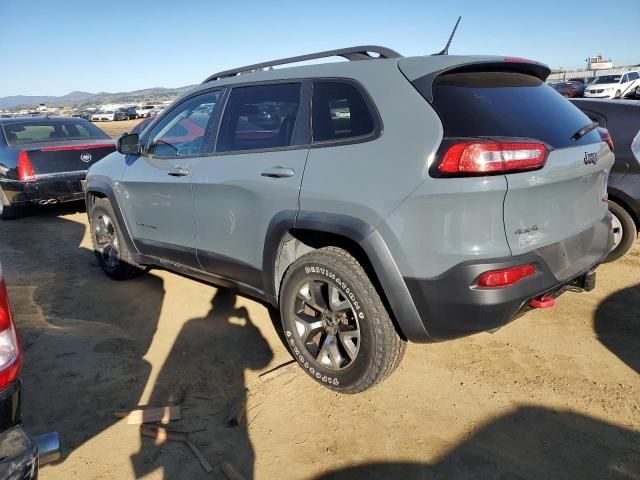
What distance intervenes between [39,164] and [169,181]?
14.6 ft

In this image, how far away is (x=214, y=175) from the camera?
330 cm

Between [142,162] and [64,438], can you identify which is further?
[142,162]

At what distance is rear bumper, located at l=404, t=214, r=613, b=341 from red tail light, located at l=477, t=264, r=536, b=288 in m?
0.02

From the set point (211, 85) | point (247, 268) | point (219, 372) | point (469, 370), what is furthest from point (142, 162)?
point (469, 370)

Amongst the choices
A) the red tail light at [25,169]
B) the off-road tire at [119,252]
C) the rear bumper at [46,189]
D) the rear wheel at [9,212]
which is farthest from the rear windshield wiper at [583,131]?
the rear wheel at [9,212]

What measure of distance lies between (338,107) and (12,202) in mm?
6394

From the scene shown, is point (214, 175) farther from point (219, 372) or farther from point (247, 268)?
point (219, 372)

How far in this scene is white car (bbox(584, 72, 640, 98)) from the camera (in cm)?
2653

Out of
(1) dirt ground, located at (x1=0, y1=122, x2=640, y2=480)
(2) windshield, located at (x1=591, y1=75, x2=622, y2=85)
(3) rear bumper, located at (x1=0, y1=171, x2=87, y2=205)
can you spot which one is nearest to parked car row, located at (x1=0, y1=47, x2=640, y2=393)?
(1) dirt ground, located at (x1=0, y1=122, x2=640, y2=480)

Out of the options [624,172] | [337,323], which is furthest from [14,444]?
[624,172]

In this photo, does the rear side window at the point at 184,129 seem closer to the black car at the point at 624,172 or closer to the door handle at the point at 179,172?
the door handle at the point at 179,172

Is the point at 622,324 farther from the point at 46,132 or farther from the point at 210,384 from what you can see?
the point at 46,132

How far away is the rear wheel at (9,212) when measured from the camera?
7.55 meters

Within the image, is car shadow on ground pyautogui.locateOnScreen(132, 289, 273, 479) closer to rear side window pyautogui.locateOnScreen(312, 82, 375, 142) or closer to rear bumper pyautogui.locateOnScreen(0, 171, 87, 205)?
rear side window pyautogui.locateOnScreen(312, 82, 375, 142)
